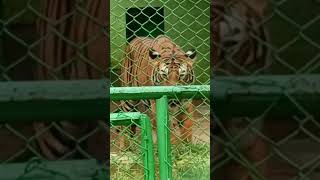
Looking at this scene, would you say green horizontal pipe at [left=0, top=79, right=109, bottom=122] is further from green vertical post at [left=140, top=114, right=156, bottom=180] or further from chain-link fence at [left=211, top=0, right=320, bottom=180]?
green vertical post at [left=140, top=114, right=156, bottom=180]

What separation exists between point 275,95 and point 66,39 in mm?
362

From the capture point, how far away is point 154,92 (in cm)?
329

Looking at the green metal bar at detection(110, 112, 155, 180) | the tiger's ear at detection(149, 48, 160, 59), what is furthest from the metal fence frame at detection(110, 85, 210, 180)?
the tiger's ear at detection(149, 48, 160, 59)

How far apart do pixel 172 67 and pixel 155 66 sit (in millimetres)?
179

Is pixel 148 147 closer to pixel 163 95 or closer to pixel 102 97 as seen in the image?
pixel 163 95

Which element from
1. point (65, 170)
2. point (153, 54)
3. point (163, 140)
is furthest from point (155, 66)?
point (65, 170)

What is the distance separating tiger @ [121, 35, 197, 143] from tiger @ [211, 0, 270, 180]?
5518mm

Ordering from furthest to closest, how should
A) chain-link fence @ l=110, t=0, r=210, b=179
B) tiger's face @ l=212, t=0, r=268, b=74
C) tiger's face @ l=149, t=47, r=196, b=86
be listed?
1. tiger's face @ l=149, t=47, r=196, b=86
2. chain-link fence @ l=110, t=0, r=210, b=179
3. tiger's face @ l=212, t=0, r=268, b=74

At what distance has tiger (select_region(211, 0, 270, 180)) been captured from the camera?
1.12m

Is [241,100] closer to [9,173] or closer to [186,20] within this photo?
[9,173]

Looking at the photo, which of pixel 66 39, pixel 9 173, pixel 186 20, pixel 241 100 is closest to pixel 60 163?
pixel 9 173

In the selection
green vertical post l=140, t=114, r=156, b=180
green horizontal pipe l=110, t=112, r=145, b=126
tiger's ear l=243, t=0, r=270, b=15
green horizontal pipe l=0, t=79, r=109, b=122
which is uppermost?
tiger's ear l=243, t=0, r=270, b=15

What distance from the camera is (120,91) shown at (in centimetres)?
322

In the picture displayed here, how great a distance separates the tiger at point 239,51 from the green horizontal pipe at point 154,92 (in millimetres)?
2012
